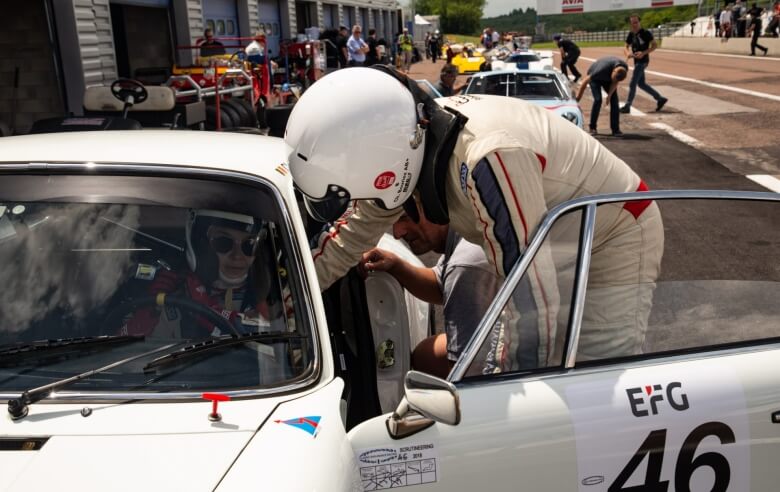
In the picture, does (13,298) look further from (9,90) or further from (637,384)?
(9,90)

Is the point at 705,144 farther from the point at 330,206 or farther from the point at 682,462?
the point at 682,462

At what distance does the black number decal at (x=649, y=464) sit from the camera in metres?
1.88

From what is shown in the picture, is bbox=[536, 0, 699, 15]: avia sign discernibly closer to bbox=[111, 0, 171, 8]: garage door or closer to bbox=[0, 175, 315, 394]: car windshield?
bbox=[111, 0, 171, 8]: garage door

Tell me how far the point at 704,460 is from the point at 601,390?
1.03 ft

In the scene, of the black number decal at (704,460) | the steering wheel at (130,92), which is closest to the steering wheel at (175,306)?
the black number decal at (704,460)

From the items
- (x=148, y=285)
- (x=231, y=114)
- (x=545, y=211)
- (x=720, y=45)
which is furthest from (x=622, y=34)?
(x=148, y=285)

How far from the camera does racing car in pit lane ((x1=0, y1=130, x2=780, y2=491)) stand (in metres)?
1.63

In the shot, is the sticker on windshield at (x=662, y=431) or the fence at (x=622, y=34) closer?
the sticker on windshield at (x=662, y=431)

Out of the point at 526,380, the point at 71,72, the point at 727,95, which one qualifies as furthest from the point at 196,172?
the point at 727,95

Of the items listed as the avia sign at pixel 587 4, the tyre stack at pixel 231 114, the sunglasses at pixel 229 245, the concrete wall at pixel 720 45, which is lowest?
the concrete wall at pixel 720 45

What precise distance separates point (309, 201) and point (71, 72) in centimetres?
1234

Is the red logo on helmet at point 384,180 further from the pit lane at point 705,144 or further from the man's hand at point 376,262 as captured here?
the pit lane at point 705,144

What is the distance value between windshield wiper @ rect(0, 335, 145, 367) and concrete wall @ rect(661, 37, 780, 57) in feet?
116

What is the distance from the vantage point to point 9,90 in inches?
548
